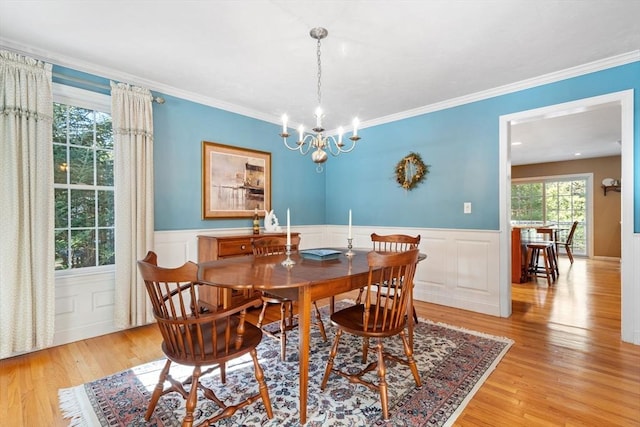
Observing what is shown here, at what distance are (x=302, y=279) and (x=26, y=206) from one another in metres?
2.37

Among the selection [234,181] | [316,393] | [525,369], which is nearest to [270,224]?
[234,181]

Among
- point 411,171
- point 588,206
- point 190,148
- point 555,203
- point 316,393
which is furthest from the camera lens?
point 555,203

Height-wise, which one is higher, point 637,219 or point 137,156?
point 137,156

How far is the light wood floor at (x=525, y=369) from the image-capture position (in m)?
1.72

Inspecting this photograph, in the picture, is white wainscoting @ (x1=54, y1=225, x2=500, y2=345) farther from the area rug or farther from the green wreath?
the area rug

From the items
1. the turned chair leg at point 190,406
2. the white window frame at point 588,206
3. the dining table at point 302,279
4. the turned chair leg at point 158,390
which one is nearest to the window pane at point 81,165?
the dining table at point 302,279

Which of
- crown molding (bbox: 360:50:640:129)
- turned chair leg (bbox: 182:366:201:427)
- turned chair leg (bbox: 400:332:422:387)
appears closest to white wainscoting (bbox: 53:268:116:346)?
turned chair leg (bbox: 182:366:201:427)

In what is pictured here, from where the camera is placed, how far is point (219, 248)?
326cm

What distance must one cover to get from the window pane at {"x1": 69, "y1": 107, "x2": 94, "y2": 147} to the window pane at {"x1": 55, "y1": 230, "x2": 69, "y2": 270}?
846 millimetres

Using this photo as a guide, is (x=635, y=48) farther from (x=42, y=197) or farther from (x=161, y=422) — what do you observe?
(x=42, y=197)

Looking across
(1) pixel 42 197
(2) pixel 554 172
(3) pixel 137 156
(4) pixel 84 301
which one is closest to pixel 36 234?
(1) pixel 42 197

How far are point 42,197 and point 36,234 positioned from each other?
0.99 ft

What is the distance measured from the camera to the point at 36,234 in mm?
2455

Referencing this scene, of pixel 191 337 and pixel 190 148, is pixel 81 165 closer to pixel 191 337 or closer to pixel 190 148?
pixel 190 148
